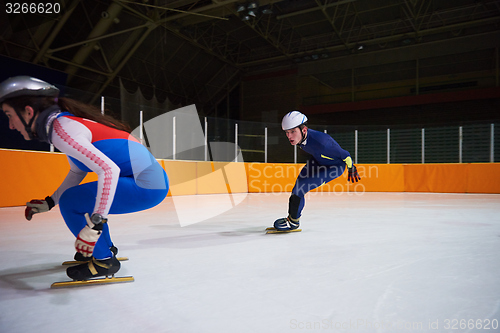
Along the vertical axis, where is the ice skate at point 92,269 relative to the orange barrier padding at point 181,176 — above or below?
below

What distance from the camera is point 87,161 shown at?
1845mm

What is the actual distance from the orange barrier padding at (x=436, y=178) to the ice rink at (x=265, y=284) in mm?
9693

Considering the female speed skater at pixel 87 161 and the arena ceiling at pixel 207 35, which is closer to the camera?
the female speed skater at pixel 87 161

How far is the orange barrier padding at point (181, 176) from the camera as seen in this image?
10188 mm

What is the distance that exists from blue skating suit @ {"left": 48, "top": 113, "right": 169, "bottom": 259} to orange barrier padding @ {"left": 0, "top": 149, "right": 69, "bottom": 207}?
215 inches

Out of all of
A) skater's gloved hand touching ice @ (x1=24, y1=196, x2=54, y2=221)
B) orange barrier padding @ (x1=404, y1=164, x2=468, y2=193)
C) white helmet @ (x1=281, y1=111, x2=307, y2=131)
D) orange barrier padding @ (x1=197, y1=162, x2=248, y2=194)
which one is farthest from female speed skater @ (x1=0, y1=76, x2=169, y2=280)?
orange barrier padding @ (x1=404, y1=164, x2=468, y2=193)

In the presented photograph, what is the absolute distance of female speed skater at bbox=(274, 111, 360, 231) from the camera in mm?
4020

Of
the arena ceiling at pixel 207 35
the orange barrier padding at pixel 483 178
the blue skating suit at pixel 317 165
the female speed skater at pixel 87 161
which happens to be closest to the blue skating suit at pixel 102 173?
the female speed skater at pixel 87 161

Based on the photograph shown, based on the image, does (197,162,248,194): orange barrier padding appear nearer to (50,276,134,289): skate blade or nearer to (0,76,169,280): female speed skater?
(0,76,169,280): female speed skater

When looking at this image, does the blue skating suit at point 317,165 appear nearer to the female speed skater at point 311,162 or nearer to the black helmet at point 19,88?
the female speed skater at point 311,162

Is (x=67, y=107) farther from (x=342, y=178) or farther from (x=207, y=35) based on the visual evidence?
(x=207, y=35)

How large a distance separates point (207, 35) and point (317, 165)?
17863 mm

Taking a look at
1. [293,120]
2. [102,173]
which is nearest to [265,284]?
[102,173]

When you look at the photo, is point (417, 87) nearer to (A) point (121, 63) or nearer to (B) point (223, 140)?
(B) point (223, 140)
